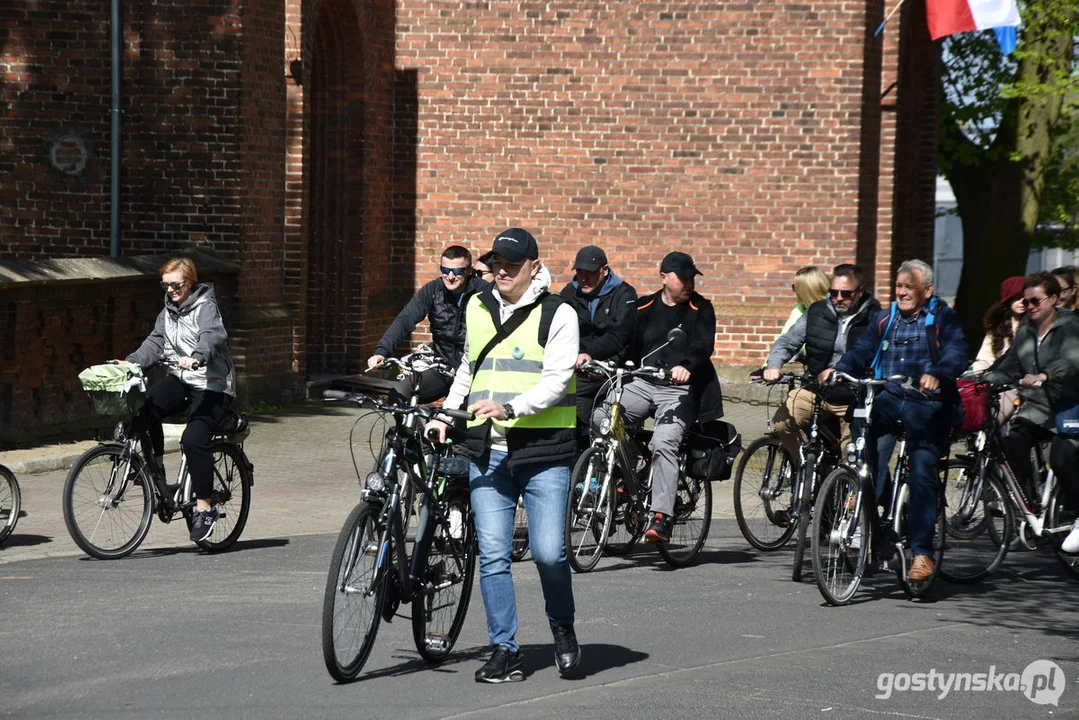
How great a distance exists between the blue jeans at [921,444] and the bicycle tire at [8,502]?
196 inches

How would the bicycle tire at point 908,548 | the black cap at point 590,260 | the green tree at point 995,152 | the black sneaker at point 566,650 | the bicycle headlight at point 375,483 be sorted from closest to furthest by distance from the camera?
the bicycle headlight at point 375,483 < the black sneaker at point 566,650 < the bicycle tire at point 908,548 < the black cap at point 590,260 < the green tree at point 995,152

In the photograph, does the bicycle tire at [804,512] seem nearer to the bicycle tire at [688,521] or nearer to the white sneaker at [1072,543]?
the bicycle tire at [688,521]

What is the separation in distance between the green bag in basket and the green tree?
17056mm

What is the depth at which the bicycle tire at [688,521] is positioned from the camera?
31.0 ft

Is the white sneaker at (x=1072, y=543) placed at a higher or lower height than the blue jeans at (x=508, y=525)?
lower

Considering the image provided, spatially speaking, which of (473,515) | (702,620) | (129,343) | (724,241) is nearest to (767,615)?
(702,620)

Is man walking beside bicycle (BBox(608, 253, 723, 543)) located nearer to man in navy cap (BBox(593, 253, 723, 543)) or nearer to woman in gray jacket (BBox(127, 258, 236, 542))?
man in navy cap (BBox(593, 253, 723, 543))

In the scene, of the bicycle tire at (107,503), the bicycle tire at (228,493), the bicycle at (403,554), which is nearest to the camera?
the bicycle at (403,554)

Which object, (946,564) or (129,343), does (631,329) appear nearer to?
(946,564)

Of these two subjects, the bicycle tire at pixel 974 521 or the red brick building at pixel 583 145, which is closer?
the bicycle tire at pixel 974 521

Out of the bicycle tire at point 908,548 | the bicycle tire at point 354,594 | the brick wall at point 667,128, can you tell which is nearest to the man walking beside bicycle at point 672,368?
the bicycle tire at point 908,548

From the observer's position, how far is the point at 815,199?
737 inches

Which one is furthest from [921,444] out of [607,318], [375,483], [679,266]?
[375,483]

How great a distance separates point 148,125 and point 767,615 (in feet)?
33.2
